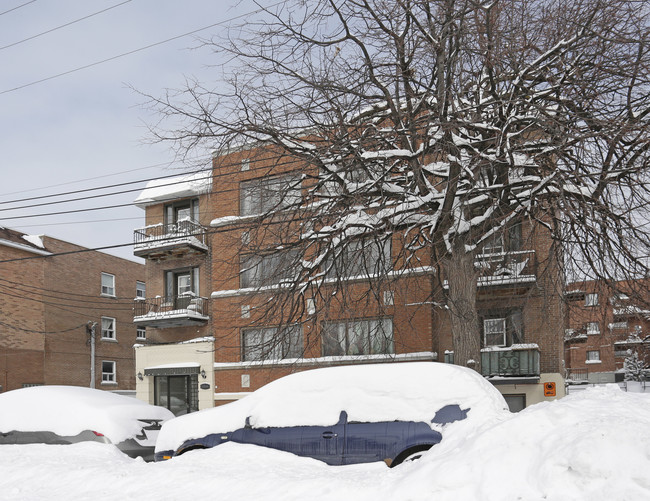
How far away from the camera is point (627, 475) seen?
156 inches

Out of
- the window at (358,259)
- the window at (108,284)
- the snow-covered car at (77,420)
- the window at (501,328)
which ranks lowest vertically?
the snow-covered car at (77,420)

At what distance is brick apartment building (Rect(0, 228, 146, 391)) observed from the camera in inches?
1231

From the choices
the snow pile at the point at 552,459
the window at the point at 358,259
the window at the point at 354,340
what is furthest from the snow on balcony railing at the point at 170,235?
the snow pile at the point at 552,459

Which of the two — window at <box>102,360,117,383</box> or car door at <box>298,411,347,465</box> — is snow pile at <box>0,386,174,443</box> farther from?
window at <box>102,360,117,383</box>

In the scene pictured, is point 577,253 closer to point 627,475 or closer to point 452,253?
point 452,253

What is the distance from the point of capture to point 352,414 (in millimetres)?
7949

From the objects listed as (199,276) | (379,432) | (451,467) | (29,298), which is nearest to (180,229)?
(199,276)

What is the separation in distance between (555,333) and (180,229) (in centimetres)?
1587

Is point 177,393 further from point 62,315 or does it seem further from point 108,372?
point 62,315

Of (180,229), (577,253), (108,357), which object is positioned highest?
(180,229)

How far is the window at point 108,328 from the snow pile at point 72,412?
2513 centimetres

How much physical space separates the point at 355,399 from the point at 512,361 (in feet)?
42.6

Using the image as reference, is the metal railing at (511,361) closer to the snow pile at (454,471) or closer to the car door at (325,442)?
→ the car door at (325,442)

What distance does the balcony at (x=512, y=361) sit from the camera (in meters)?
19.5
